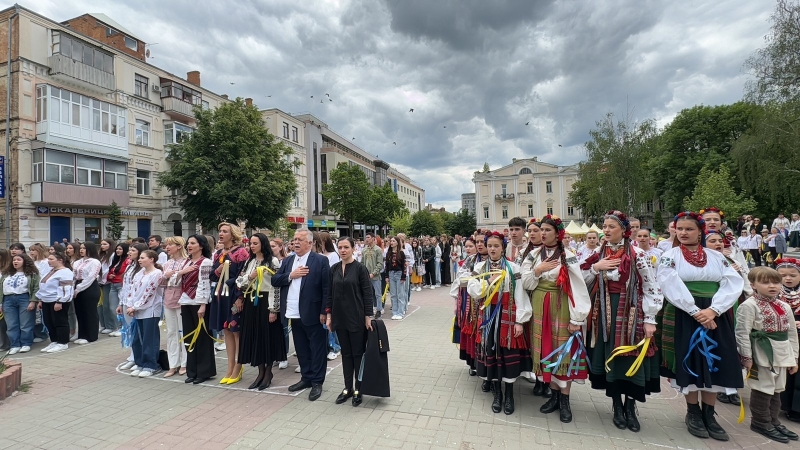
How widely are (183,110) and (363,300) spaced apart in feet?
96.0

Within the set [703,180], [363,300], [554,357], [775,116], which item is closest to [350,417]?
[363,300]

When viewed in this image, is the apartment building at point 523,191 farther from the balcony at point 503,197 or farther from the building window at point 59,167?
the building window at point 59,167

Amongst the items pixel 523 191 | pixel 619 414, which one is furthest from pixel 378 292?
pixel 523 191

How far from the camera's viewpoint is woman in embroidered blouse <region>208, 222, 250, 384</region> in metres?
5.27

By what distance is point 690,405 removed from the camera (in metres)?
3.81

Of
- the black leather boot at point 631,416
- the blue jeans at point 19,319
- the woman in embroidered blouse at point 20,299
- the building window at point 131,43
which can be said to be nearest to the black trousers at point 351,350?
the black leather boot at point 631,416

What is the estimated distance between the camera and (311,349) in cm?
489

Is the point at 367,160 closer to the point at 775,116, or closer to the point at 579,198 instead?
the point at 579,198

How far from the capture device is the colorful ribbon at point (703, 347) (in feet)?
11.6

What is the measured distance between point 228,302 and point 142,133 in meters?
26.5

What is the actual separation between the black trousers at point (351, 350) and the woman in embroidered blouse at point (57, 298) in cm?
591

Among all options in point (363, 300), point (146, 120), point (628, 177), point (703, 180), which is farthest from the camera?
point (628, 177)

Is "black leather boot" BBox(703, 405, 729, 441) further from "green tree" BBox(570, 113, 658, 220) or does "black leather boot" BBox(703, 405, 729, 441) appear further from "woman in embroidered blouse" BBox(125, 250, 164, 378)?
"green tree" BBox(570, 113, 658, 220)

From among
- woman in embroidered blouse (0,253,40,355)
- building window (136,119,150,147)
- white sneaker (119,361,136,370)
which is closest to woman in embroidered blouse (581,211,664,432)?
white sneaker (119,361,136,370)
